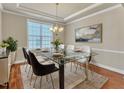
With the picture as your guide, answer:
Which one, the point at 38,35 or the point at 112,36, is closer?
the point at 112,36

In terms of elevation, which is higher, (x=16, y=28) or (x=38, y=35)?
(x=16, y=28)

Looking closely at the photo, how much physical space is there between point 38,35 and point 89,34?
282 cm

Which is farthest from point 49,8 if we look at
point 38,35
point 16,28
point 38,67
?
point 38,67

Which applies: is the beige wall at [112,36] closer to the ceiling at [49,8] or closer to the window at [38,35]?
the ceiling at [49,8]

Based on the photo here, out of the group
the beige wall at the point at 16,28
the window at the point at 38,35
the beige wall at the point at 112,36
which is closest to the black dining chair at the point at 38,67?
the beige wall at the point at 112,36

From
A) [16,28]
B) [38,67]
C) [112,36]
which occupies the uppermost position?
[16,28]

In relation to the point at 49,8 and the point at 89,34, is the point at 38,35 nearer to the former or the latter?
the point at 49,8

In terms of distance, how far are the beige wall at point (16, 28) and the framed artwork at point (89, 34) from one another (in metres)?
2.66

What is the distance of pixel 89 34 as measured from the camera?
4816 mm

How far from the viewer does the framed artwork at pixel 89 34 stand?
14.5 feet

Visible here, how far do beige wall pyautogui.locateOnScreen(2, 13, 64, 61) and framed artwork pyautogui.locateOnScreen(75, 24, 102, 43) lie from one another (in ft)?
8.74

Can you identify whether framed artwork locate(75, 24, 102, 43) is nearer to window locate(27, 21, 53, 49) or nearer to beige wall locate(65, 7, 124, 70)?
beige wall locate(65, 7, 124, 70)

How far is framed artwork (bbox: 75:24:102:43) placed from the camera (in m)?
4.41
